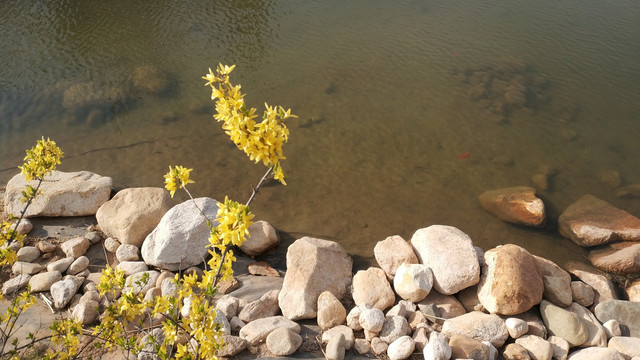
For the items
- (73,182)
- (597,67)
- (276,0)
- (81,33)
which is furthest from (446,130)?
(81,33)

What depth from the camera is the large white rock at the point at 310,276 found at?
4082 mm

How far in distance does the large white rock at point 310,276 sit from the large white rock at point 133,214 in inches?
64.7

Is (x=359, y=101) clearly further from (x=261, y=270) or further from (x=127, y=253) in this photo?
(x=127, y=253)

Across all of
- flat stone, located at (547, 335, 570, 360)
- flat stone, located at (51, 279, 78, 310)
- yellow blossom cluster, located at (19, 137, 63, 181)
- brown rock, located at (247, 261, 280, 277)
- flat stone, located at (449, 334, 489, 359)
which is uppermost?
yellow blossom cluster, located at (19, 137, 63, 181)

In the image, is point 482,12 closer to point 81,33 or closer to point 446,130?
point 446,130

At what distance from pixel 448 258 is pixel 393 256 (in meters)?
0.52

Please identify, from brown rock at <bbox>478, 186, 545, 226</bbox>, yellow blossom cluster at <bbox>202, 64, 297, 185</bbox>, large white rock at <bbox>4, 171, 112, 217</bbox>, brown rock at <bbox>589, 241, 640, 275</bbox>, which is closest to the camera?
yellow blossom cluster at <bbox>202, 64, 297, 185</bbox>

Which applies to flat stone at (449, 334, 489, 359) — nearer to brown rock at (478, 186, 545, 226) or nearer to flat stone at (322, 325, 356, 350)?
flat stone at (322, 325, 356, 350)

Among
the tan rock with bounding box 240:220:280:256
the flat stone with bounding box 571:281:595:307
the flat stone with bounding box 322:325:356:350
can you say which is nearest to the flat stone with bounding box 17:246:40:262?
the tan rock with bounding box 240:220:280:256

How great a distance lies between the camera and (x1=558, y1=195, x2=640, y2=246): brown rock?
526cm

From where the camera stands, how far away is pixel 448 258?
428 cm

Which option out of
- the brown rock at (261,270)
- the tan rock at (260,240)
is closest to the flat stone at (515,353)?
the brown rock at (261,270)

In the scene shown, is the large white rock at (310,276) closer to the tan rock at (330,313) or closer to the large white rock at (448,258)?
the tan rock at (330,313)

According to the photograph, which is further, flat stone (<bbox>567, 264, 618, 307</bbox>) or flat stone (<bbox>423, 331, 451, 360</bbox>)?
flat stone (<bbox>567, 264, 618, 307</bbox>)
